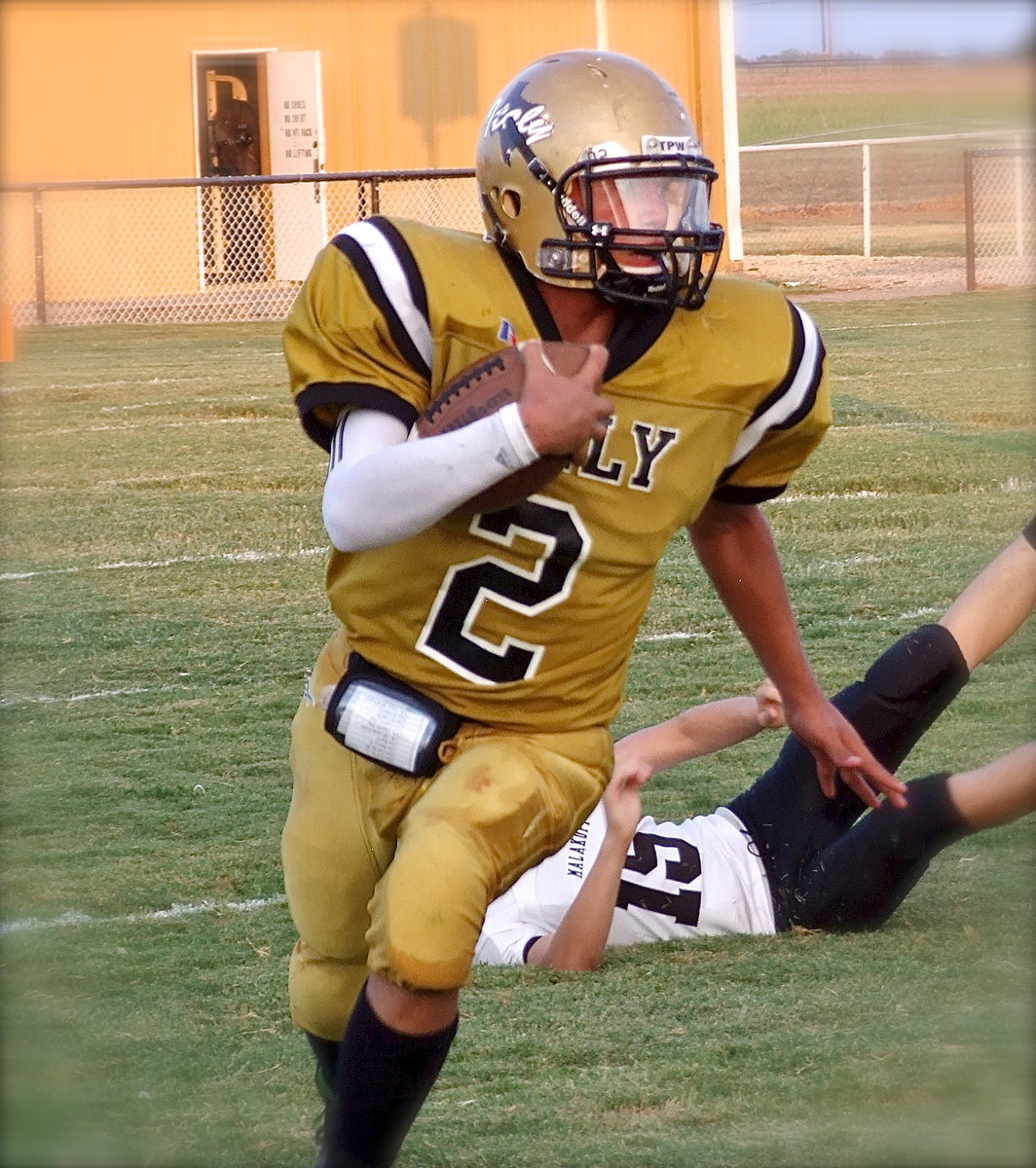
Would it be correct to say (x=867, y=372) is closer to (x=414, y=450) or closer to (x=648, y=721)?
(x=648, y=721)

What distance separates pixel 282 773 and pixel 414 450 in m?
2.50

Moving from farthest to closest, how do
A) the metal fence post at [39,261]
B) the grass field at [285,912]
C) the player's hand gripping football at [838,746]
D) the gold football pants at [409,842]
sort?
Result: the metal fence post at [39,261]
the player's hand gripping football at [838,746]
the grass field at [285,912]
the gold football pants at [409,842]

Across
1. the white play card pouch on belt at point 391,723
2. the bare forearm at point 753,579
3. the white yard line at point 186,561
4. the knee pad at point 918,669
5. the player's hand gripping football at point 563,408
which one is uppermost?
the player's hand gripping football at point 563,408

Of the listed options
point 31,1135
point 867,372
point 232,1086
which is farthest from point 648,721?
point 867,372

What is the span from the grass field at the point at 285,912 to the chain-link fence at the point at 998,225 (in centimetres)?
685

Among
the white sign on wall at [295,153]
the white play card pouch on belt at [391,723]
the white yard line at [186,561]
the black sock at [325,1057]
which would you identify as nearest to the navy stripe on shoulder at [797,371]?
the white play card pouch on belt at [391,723]

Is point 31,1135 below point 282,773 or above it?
above

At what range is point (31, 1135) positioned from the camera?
90 cm

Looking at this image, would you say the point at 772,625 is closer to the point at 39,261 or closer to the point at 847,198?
the point at 39,261

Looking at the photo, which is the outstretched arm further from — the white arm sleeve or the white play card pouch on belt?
the white arm sleeve

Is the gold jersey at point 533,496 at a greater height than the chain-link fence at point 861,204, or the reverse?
the chain-link fence at point 861,204

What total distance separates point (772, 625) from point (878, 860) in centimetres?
83

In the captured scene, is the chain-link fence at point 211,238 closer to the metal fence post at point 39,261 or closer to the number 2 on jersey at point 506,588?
the metal fence post at point 39,261

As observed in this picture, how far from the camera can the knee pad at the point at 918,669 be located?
136 inches
